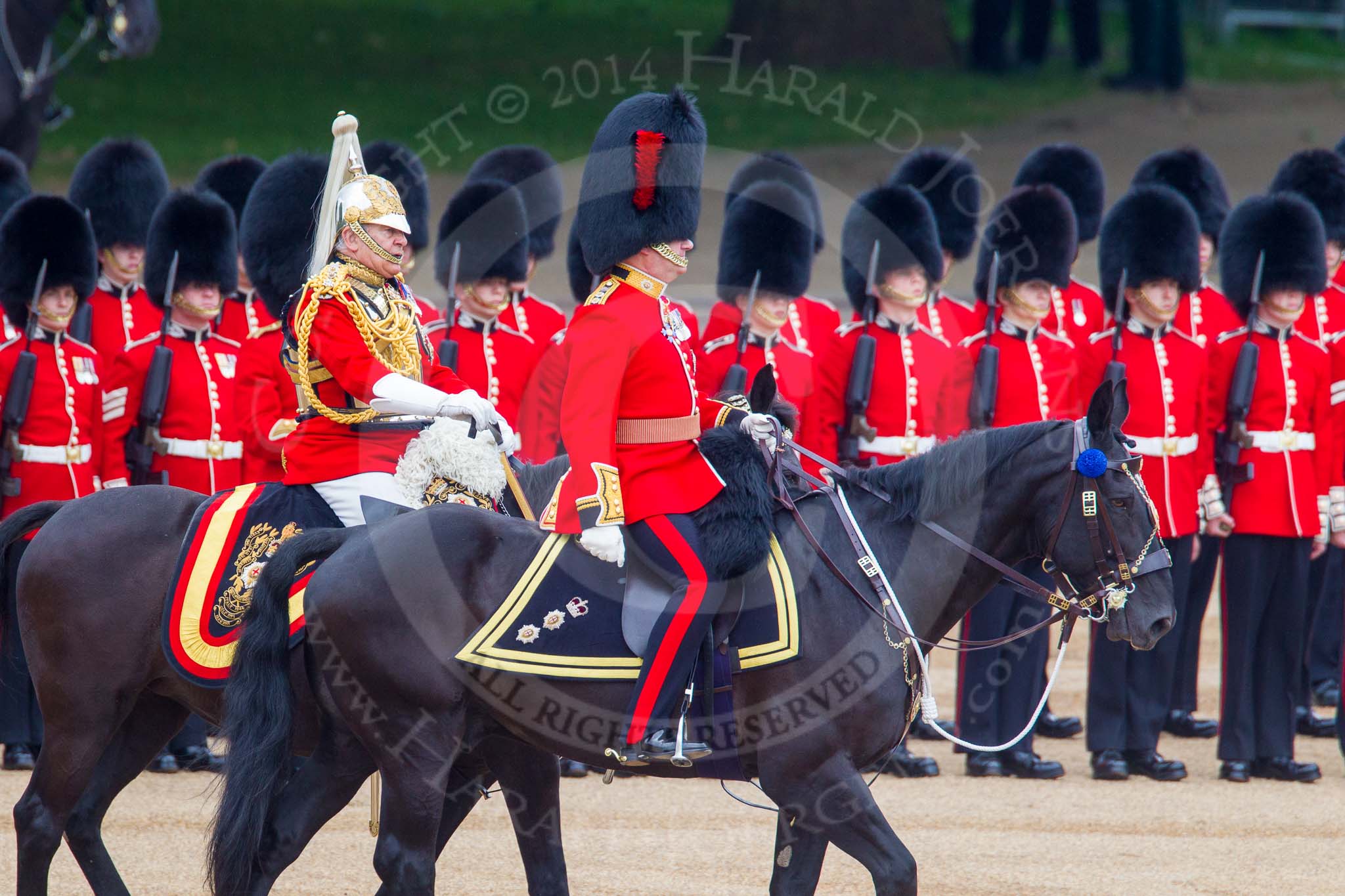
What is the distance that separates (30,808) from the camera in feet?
13.6

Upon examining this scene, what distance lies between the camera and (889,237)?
262 inches

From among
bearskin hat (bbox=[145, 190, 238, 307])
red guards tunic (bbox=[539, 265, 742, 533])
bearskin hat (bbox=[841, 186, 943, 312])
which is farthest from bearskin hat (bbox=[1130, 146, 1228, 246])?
red guards tunic (bbox=[539, 265, 742, 533])

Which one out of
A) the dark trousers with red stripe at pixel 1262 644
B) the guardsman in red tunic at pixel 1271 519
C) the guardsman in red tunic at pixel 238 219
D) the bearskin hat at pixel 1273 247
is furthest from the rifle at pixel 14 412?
the bearskin hat at pixel 1273 247

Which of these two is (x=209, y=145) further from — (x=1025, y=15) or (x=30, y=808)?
(x=30, y=808)

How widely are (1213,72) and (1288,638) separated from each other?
1377 centimetres

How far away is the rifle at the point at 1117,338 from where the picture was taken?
20.0 ft

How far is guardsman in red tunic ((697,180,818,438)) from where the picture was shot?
6.32 meters

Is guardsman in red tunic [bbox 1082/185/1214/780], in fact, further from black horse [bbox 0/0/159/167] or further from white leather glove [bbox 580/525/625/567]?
black horse [bbox 0/0/159/167]

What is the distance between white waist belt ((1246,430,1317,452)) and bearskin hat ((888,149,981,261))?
176 centimetres

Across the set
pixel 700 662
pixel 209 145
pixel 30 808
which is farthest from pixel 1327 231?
pixel 209 145

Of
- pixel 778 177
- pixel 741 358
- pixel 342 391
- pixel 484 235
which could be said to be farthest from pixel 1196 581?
pixel 342 391

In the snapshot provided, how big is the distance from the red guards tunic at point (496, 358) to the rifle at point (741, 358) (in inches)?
27.1

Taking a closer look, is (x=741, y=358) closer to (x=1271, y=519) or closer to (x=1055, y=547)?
(x=1271, y=519)

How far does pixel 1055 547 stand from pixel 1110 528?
126 mm
